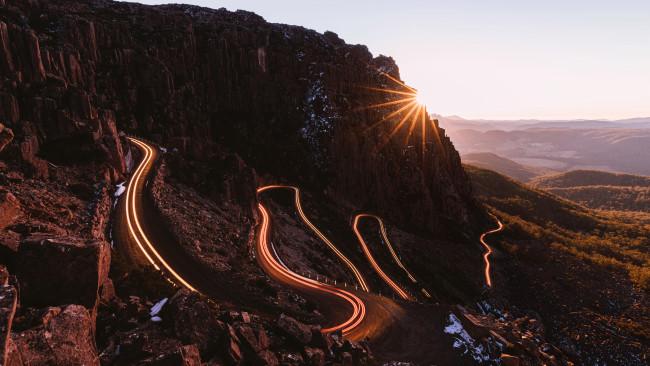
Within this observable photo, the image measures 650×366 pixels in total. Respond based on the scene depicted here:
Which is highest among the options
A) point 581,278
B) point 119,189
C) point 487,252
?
point 119,189

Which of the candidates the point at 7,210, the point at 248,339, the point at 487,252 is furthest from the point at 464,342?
the point at 487,252

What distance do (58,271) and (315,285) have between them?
1211 inches

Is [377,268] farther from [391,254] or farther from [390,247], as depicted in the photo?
[390,247]

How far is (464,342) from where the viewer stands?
3180 centimetres

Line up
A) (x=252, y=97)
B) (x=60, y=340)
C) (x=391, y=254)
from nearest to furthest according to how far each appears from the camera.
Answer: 1. (x=60, y=340)
2. (x=391, y=254)
3. (x=252, y=97)

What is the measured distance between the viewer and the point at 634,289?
7162 centimetres

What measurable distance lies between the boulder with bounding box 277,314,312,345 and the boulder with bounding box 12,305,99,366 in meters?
10.9

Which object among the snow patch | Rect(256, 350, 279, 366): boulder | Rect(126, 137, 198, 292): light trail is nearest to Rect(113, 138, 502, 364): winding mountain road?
Rect(126, 137, 198, 292): light trail

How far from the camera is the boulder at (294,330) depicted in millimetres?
21953

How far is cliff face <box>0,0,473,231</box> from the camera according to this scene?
250 feet

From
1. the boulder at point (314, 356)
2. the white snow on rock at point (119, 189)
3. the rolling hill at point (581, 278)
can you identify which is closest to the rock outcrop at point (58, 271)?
the boulder at point (314, 356)

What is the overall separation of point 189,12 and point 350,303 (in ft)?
362

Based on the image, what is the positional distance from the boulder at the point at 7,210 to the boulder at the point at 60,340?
12.9 m

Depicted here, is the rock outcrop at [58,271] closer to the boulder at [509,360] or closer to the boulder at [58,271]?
the boulder at [58,271]
